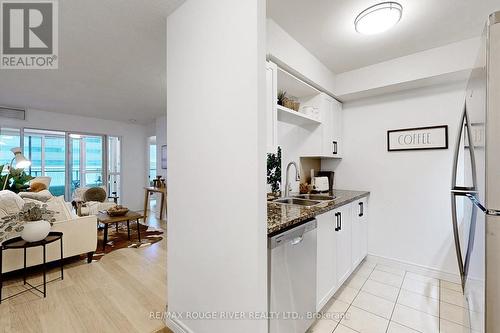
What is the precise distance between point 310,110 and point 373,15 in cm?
108

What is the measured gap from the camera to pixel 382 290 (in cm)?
223

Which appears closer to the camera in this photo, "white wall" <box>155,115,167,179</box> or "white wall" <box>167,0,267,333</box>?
"white wall" <box>167,0,267,333</box>

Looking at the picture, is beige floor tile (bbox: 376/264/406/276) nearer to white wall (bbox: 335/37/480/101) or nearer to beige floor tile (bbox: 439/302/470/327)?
beige floor tile (bbox: 439/302/470/327)

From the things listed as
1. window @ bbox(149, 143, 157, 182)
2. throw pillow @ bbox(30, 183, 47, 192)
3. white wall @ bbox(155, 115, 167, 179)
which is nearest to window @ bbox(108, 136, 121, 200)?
window @ bbox(149, 143, 157, 182)

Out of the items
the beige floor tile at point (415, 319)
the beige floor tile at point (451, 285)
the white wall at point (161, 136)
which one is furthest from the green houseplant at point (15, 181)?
the beige floor tile at point (451, 285)

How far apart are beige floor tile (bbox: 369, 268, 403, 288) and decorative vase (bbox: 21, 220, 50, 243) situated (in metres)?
3.40

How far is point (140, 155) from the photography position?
639 centimetres

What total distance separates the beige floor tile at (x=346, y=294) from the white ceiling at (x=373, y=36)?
2426 mm

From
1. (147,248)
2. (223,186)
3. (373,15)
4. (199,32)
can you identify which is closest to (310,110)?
(373,15)

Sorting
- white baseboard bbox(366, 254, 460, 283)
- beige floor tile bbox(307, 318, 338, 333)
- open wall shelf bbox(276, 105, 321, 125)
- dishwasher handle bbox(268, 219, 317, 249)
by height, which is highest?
open wall shelf bbox(276, 105, 321, 125)

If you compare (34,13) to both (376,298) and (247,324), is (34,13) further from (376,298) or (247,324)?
(376,298)

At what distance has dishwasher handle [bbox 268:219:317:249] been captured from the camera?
50.5 inches

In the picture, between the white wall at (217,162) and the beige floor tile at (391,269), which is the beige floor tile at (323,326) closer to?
the white wall at (217,162)

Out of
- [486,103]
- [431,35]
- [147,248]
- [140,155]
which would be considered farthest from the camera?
[140,155]
